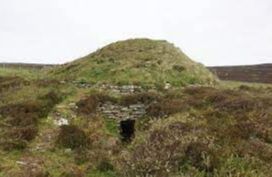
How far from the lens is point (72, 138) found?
851 inches

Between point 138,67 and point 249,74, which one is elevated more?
point 138,67

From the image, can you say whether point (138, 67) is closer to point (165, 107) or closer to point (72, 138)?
point (165, 107)

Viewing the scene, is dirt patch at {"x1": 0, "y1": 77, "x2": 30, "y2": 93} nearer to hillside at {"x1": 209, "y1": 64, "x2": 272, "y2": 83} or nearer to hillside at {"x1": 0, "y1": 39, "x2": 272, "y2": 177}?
hillside at {"x1": 0, "y1": 39, "x2": 272, "y2": 177}

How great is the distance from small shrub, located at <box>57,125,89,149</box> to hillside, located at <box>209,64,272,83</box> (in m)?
38.0

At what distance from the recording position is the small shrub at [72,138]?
842 inches

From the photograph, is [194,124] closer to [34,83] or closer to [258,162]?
[258,162]

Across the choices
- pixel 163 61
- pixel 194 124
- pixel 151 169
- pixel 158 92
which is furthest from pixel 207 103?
pixel 151 169

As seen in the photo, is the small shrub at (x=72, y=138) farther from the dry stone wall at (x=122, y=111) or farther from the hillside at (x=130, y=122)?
the dry stone wall at (x=122, y=111)

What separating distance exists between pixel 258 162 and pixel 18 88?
16.9 m

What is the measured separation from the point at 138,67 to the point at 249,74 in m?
37.8

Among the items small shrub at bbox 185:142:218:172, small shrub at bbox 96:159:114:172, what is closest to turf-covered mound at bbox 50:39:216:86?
small shrub at bbox 96:159:114:172

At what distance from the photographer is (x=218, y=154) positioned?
15.7 metres

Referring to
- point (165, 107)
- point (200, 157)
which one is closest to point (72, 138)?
point (165, 107)

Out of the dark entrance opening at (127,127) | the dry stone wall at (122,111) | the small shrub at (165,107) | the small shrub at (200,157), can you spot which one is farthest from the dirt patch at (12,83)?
the small shrub at (200,157)
